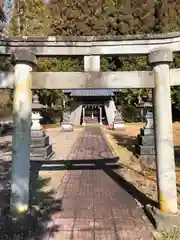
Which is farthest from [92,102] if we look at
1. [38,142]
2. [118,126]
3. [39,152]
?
[39,152]

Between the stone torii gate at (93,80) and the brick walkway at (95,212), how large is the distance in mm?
631

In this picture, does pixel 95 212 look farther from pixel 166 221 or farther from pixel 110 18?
pixel 110 18

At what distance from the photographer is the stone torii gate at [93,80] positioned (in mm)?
3572

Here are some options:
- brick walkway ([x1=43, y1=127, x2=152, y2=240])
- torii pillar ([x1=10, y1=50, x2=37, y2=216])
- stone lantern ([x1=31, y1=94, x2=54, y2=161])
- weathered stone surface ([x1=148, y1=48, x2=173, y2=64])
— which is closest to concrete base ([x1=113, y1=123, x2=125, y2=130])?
Answer: stone lantern ([x1=31, y1=94, x2=54, y2=161])

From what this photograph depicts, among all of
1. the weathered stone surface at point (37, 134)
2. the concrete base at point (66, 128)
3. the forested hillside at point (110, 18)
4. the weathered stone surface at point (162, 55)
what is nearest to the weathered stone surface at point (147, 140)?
the weathered stone surface at point (37, 134)

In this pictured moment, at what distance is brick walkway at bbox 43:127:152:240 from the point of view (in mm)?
3590

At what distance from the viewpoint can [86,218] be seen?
416 centimetres

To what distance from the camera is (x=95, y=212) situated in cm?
442

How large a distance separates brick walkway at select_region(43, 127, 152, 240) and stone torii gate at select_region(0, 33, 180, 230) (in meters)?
0.63

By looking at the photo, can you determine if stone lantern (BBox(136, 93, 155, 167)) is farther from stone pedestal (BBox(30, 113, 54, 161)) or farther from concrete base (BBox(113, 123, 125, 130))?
concrete base (BBox(113, 123, 125, 130))

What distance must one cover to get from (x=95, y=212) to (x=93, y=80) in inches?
95.2

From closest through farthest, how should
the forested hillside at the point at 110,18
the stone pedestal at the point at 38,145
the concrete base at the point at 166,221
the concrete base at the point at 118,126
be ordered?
the concrete base at the point at 166,221 → the stone pedestal at the point at 38,145 → the concrete base at the point at 118,126 → the forested hillside at the point at 110,18

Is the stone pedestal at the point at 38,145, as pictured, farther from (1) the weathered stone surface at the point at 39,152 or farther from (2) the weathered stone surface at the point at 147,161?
(2) the weathered stone surface at the point at 147,161

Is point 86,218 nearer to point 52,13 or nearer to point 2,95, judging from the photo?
point 2,95
